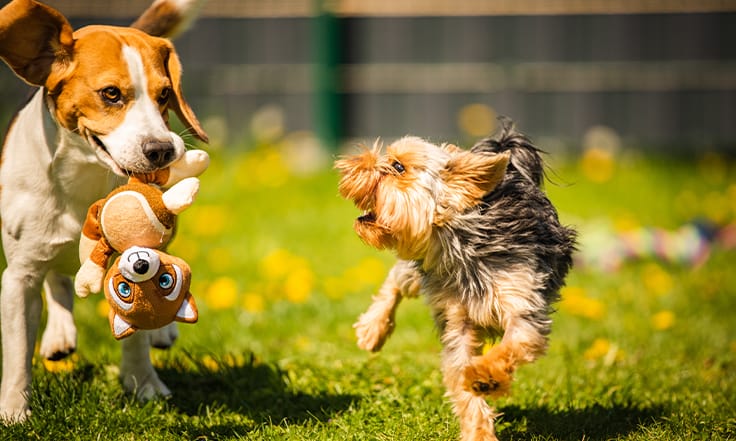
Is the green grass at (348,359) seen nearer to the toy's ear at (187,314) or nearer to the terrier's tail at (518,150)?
the terrier's tail at (518,150)

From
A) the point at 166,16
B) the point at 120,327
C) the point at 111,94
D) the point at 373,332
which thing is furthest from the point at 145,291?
the point at 166,16

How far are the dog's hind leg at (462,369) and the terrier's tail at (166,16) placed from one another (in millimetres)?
2053

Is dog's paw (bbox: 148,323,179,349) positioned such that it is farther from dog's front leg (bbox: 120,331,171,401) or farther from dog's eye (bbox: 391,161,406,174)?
dog's eye (bbox: 391,161,406,174)

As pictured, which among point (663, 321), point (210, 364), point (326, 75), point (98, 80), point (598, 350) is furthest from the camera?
point (326, 75)

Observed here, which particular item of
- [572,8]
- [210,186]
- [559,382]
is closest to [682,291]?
[559,382]

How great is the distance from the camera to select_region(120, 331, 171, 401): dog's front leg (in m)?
4.11

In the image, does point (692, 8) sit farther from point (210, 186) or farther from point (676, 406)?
point (676, 406)

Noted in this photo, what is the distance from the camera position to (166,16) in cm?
452

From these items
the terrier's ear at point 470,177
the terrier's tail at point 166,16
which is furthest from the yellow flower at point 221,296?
the terrier's ear at point 470,177

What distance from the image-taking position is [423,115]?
1099 cm

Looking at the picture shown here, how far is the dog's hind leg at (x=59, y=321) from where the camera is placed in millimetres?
4223

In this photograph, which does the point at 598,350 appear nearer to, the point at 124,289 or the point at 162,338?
the point at 162,338

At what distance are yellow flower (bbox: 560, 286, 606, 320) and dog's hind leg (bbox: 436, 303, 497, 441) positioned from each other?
203 cm

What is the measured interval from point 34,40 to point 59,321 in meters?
1.40
